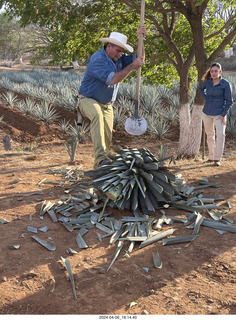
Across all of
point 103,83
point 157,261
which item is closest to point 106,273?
point 157,261

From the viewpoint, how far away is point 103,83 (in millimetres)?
4855

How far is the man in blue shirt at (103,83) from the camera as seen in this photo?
4.52 meters

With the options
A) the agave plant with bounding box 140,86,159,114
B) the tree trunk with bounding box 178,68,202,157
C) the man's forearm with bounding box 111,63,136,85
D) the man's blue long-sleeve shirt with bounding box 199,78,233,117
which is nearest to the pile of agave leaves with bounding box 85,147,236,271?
the man's forearm with bounding box 111,63,136,85

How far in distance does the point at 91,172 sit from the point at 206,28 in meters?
5.96

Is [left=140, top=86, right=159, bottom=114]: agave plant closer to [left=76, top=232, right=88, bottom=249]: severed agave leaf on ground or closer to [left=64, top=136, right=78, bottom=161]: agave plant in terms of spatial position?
[left=64, top=136, right=78, bottom=161]: agave plant

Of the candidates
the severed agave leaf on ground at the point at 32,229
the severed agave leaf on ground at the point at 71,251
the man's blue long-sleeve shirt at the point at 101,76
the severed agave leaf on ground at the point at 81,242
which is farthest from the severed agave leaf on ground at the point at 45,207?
the man's blue long-sleeve shirt at the point at 101,76

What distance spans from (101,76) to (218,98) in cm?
257

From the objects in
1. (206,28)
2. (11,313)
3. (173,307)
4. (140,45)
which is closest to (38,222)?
(11,313)

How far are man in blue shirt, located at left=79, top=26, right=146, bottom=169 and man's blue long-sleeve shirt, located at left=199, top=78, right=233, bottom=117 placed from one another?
191cm

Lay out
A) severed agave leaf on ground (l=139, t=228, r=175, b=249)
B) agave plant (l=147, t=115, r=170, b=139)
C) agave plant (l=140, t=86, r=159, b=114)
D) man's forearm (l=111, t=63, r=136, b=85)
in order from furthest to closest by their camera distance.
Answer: agave plant (l=140, t=86, r=159, b=114) < agave plant (l=147, t=115, r=170, b=139) < man's forearm (l=111, t=63, r=136, b=85) < severed agave leaf on ground (l=139, t=228, r=175, b=249)

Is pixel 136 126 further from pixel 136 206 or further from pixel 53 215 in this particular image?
pixel 53 215

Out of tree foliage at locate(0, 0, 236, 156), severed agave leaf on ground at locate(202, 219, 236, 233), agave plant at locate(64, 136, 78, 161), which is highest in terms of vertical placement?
tree foliage at locate(0, 0, 236, 156)

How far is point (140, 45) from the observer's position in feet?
14.7

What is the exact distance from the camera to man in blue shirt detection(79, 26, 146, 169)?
4.52 meters
